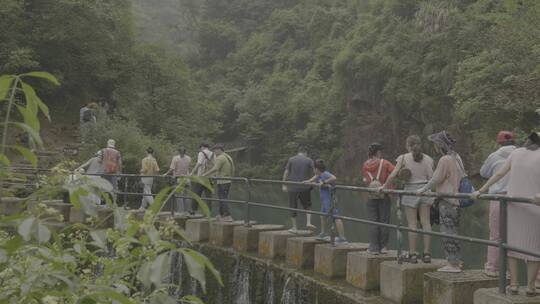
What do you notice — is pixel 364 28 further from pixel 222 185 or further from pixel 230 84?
pixel 222 185

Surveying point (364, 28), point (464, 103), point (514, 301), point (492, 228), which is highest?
point (364, 28)

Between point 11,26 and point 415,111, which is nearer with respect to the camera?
point 11,26

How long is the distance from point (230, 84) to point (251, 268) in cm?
6285

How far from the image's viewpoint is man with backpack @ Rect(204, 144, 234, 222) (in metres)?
11.5

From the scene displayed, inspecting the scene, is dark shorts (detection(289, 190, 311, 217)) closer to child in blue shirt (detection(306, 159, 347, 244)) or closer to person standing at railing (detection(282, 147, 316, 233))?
person standing at railing (detection(282, 147, 316, 233))

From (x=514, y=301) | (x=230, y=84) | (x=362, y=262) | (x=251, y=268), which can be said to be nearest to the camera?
(x=514, y=301)

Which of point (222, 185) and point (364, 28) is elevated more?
point (364, 28)

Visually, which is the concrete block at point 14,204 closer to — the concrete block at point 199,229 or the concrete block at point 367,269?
the concrete block at point 199,229

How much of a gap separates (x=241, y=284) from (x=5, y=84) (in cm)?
821

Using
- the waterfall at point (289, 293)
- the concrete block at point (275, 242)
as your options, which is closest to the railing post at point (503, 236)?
the waterfall at point (289, 293)

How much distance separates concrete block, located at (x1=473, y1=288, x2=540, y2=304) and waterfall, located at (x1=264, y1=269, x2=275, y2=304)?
416 cm

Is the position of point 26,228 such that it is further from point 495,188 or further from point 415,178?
point 415,178

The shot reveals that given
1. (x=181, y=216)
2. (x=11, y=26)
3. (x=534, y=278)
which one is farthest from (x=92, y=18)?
(x=534, y=278)

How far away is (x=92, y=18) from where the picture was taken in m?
29.9
